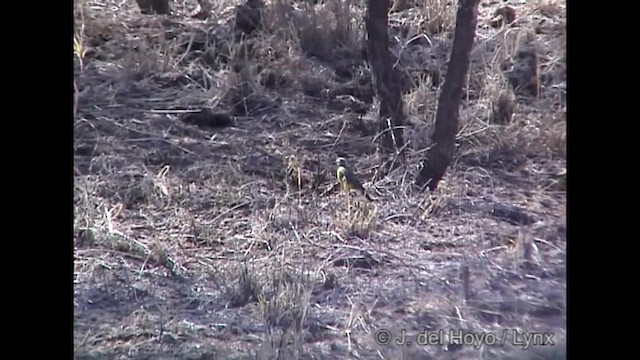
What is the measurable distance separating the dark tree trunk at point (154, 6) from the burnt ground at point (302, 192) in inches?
1.5

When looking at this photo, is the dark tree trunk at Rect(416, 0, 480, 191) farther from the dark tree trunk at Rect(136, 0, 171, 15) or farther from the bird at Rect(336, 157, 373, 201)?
the dark tree trunk at Rect(136, 0, 171, 15)

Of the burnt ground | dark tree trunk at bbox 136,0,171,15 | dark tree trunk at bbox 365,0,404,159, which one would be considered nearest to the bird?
the burnt ground

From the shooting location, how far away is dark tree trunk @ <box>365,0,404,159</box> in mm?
4578

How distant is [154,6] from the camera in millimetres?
4918

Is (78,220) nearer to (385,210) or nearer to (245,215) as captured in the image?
(245,215)

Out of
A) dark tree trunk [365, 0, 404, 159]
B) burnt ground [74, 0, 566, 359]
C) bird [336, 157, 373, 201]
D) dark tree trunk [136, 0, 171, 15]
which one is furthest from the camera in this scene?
dark tree trunk [136, 0, 171, 15]

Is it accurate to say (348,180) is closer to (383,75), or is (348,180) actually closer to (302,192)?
(302,192)

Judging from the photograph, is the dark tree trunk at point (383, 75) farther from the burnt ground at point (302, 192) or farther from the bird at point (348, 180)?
the bird at point (348, 180)

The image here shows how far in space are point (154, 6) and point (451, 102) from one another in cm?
135

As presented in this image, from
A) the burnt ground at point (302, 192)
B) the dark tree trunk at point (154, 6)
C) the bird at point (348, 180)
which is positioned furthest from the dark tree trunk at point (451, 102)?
the dark tree trunk at point (154, 6)

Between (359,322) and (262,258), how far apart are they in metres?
0.47

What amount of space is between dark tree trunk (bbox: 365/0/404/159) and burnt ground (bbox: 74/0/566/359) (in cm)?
5

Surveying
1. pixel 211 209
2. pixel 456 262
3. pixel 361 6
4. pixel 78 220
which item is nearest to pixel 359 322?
pixel 456 262

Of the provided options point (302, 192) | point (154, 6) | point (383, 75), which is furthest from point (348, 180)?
point (154, 6)
